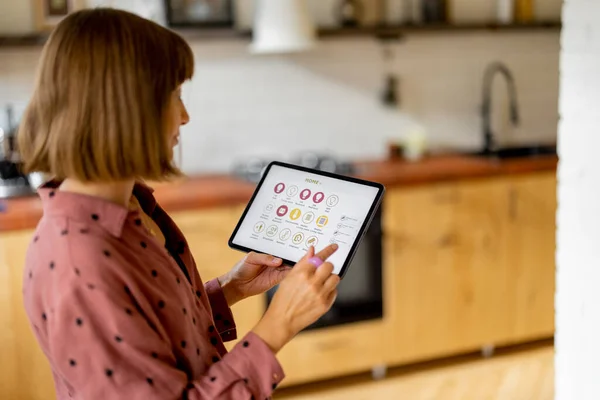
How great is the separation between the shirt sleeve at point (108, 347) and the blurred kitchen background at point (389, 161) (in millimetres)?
1670

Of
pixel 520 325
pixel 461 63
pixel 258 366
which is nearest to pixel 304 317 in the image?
pixel 258 366

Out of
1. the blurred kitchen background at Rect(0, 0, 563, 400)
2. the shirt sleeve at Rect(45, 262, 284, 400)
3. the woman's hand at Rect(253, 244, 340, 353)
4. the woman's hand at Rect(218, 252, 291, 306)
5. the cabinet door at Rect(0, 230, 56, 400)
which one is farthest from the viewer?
the blurred kitchen background at Rect(0, 0, 563, 400)

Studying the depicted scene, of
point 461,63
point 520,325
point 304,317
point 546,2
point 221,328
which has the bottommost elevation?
point 520,325

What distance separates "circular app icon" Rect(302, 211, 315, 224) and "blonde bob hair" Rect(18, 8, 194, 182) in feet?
1.24

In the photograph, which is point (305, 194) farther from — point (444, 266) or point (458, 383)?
point (458, 383)

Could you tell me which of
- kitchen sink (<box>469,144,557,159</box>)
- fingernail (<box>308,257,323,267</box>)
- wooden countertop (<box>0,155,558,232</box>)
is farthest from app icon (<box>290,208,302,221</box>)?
kitchen sink (<box>469,144,557,159</box>)

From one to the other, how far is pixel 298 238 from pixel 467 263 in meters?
1.98

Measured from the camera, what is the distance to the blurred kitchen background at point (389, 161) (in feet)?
9.52

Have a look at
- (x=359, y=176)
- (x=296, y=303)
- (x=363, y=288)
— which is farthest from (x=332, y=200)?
(x=363, y=288)

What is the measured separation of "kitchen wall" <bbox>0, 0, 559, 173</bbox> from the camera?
3168mm

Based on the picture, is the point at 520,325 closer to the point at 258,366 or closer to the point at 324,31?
the point at 324,31

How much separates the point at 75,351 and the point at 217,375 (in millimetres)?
203

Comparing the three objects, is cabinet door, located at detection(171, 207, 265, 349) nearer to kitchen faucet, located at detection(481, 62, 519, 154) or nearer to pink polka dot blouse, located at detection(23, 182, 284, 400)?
kitchen faucet, located at detection(481, 62, 519, 154)

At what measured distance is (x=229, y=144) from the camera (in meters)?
3.23
